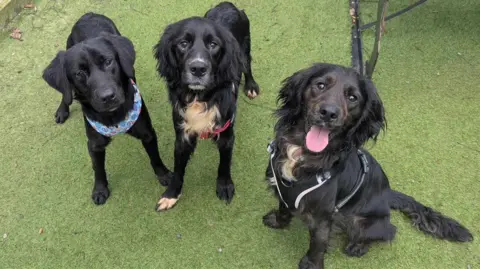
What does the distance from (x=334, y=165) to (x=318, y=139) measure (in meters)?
0.26

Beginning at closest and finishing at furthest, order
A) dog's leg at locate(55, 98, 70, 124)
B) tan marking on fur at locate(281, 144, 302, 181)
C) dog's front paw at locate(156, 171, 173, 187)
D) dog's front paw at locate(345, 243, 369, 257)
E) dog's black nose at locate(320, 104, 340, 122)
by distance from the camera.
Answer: dog's black nose at locate(320, 104, 340, 122)
tan marking on fur at locate(281, 144, 302, 181)
dog's front paw at locate(345, 243, 369, 257)
dog's front paw at locate(156, 171, 173, 187)
dog's leg at locate(55, 98, 70, 124)

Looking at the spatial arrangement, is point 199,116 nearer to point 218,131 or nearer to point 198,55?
point 218,131

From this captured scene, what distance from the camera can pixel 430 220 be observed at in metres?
3.08

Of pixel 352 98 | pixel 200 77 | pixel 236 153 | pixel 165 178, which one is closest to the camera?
pixel 352 98

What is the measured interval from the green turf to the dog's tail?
0.59 ft

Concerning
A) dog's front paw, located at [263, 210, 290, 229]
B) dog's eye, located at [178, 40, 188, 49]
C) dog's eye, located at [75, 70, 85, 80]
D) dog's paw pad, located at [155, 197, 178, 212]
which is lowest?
dog's front paw, located at [263, 210, 290, 229]

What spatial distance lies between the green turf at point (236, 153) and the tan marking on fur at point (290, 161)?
95cm

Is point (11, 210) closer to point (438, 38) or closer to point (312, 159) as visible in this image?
point (312, 159)

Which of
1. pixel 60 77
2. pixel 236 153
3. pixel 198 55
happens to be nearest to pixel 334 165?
pixel 198 55

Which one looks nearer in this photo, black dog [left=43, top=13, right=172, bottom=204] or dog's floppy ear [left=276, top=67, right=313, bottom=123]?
dog's floppy ear [left=276, top=67, right=313, bottom=123]

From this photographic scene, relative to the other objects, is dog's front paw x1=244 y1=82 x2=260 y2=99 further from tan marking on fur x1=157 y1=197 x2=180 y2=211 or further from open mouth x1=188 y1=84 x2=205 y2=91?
open mouth x1=188 y1=84 x2=205 y2=91

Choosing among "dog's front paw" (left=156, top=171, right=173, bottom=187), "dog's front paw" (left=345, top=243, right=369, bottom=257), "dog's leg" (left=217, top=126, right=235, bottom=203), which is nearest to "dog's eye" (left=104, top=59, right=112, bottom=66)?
"dog's leg" (left=217, top=126, right=235, bottom=203)

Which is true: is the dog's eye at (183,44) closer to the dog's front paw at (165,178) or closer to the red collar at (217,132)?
the red collar at (217,132)

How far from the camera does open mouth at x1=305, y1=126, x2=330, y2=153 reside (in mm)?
2375
